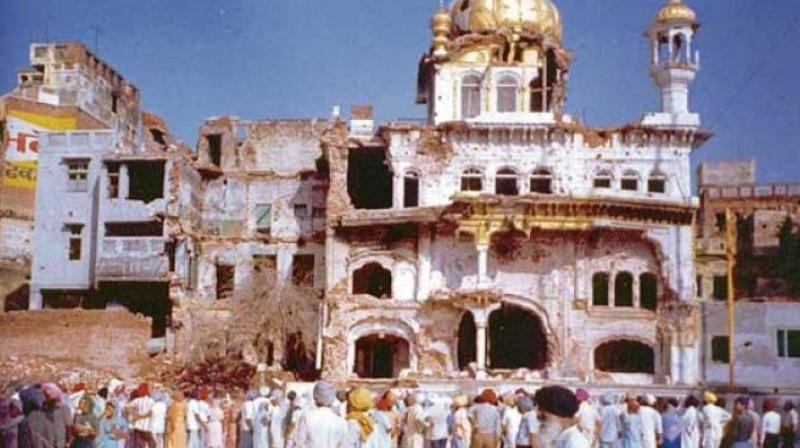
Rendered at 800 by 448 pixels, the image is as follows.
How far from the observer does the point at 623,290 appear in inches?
1505

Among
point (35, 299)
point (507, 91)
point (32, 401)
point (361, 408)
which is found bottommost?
point (32, 401)

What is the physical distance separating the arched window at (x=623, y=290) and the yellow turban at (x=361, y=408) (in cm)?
2862

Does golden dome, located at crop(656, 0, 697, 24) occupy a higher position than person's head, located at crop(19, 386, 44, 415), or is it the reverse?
golden dome, located at crop(656, 0, 697, 24)

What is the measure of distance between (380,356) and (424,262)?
13.2ft

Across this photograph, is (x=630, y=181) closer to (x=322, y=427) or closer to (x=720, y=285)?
(x=720, y=285)

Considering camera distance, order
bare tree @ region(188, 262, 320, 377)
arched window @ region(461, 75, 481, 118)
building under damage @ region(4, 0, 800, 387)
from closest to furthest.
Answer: building under damage @ region(4, 0, 800, 387)
bare tree @ region(188, 262, 320, 377)
arched window @ region(461, 75, 481, 118)

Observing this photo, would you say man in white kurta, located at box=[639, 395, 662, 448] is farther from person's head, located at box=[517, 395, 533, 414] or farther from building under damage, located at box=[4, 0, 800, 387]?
building under damage, located at box=[4, 0, 800, 387]

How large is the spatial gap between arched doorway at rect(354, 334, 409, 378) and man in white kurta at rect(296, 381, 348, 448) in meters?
28.1

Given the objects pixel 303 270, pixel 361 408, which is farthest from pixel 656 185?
pixel 361 408

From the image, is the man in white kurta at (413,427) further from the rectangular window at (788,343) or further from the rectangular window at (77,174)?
the rectangular window at (77,174)

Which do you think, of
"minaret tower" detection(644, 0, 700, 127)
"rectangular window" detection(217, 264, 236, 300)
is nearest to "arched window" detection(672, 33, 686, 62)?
"minaret tower" detection(644, 0, 700, 127)

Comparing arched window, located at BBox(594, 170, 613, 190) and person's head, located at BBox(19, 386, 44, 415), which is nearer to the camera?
person's head, located at BBox(19, 386, 44, 415)

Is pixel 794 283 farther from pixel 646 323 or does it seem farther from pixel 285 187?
pixel 285 187

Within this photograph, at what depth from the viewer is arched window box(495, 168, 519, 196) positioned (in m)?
38.8
